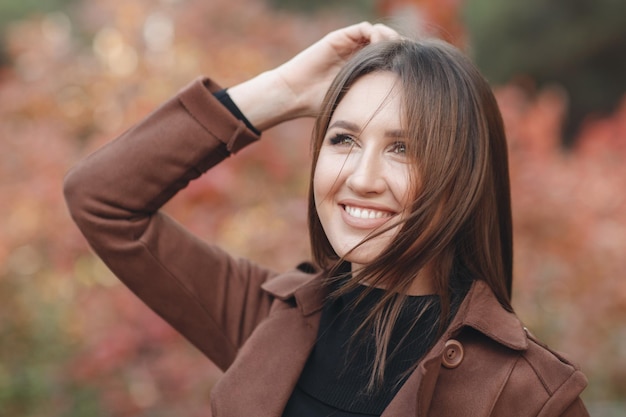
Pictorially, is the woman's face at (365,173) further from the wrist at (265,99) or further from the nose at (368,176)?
the wrist at (265,99)

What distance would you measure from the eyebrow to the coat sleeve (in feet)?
1.04

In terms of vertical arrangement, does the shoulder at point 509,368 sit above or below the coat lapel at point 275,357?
above

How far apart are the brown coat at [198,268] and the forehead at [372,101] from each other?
0.34 meters

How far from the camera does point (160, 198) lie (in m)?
2.24

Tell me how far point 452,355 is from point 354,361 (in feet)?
0.96

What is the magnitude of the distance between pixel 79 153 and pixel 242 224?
1.50m

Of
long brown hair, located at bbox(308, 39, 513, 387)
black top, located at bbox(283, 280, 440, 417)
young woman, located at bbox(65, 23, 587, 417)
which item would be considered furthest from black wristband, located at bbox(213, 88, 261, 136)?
Answer: black top, located at bbox(283, 280, 440, 417)

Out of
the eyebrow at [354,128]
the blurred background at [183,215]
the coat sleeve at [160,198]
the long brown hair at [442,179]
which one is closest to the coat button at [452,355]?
the long brown hair at [442,179]

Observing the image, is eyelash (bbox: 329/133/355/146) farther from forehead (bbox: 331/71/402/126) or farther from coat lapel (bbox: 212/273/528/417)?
coat lapel (bbox: 212/273/528/417)

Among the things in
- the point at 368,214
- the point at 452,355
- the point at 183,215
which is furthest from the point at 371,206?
the point at 183,215

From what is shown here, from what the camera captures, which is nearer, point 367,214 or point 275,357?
point 367,214

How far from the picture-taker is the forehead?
1941 millimetres

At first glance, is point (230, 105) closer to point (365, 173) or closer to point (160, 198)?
point (160, 198)

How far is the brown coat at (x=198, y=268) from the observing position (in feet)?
6.81
